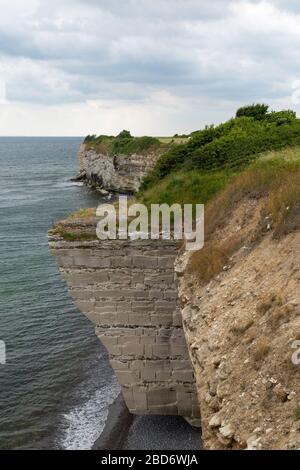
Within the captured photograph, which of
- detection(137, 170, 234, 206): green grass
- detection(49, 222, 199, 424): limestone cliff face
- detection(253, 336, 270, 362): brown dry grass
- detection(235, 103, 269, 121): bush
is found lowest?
detection(49, 222, 199, 424): limestone cliff face

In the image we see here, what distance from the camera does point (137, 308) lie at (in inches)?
598

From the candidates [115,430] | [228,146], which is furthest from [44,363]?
[228,146]

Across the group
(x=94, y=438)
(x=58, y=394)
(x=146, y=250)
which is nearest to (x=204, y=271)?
(x=146, y=250)

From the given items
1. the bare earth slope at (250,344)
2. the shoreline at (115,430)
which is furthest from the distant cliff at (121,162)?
the bare earth slope at (250,344)

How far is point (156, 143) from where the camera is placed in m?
55.1

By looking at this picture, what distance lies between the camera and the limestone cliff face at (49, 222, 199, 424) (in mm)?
14695

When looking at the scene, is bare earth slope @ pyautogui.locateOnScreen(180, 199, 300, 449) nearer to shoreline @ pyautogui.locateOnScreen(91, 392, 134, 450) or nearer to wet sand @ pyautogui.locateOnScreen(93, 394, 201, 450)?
wet sand @ pyautogui.locateOnScreen(93, 394, 201, 450)

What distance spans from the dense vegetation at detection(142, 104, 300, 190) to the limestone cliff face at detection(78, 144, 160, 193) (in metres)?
23.1

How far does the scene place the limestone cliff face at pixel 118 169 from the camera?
180ft

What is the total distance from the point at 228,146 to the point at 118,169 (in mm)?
43374

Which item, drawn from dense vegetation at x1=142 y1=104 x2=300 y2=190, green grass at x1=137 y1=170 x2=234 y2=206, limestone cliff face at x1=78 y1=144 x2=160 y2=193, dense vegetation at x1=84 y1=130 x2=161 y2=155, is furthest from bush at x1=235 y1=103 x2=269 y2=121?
dense vegetation at x1=84 y1=130 x2=161 y2=155

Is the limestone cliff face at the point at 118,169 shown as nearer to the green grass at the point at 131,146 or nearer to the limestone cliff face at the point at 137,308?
the green grass at the point at 131,146

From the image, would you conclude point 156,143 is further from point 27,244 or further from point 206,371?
point 206,371

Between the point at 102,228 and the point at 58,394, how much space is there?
9077mm
